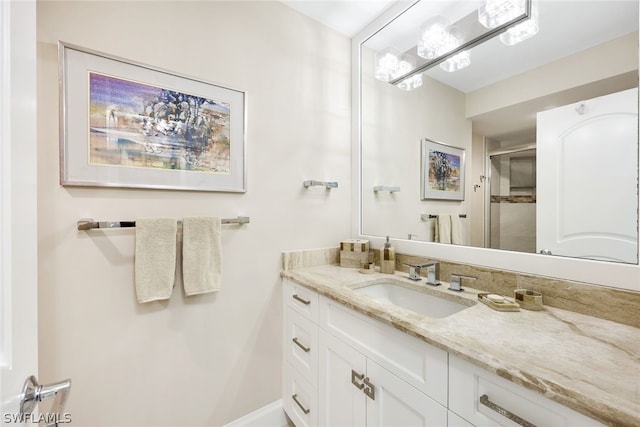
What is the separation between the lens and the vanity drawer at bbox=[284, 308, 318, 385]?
4.09ft

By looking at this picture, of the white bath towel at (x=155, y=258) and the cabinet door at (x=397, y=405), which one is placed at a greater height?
the white bath towel at (x=155, y=258)

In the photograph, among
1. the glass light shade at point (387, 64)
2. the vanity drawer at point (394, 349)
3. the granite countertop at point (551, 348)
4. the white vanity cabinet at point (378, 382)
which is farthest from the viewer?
the glass light shade at point (387, 64)

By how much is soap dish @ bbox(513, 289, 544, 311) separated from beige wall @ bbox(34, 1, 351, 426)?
104 centimetres

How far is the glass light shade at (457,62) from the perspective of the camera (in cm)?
130

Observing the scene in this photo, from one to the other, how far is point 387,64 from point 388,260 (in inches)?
49.9

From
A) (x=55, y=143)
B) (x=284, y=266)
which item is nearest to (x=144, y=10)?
(x=55, y=143)

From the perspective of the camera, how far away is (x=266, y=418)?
1439 millimetres

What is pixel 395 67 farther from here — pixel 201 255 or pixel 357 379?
pixel 357 379

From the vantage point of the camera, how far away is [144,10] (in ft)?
3.73

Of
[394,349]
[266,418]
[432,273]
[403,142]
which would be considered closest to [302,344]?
[266,418]

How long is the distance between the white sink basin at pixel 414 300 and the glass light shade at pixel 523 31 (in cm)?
115

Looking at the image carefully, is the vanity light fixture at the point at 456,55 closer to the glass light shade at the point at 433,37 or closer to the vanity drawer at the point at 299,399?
the glass light shade at the point at 433,37

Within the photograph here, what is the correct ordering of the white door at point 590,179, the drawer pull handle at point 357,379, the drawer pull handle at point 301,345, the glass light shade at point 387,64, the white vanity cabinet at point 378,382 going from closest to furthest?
the white vanity cabinet at point 378,382 → the white door at point 590,179 → the drawer pull handle at point 357,379 → the drawer pull handle at point 301,345 → the glass light shade at point 387,64

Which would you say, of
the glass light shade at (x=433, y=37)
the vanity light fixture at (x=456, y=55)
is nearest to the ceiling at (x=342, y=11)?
the glass light shade at (x=433, y=37)
